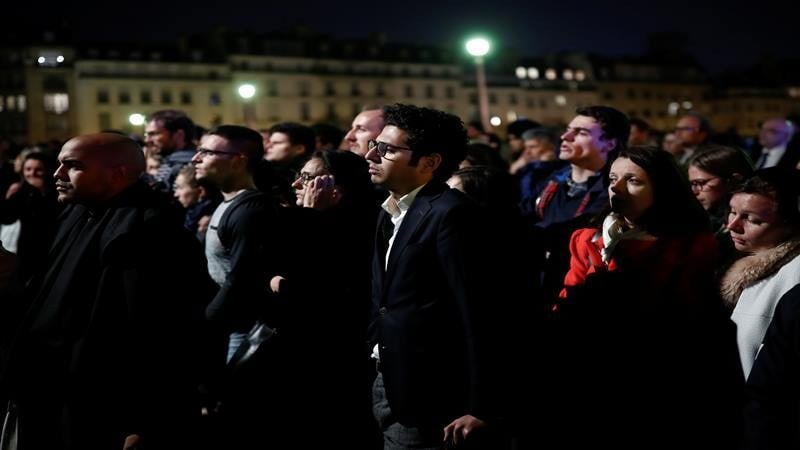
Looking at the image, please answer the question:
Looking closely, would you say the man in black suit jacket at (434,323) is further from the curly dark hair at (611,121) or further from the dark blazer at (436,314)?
the curly dark hair at (611,121)

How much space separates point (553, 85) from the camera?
91.2 meters

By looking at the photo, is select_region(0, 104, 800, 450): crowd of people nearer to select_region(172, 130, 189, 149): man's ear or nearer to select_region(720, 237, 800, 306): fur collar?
select_region(720, 237, 800, 306): fur collar

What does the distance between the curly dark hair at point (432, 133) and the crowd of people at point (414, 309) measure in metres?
0.01

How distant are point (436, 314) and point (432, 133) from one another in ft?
3.13

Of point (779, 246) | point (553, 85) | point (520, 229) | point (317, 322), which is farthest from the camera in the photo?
point (553, 85)

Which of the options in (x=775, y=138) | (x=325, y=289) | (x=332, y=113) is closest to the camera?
(x=325, y=289)

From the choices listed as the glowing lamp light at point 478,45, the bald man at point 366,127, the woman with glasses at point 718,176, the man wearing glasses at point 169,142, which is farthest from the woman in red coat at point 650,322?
the glowing lamp light at point 478,45

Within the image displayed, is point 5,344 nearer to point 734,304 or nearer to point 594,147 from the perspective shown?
point 734,304

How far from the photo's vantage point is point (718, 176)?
5.37 meters

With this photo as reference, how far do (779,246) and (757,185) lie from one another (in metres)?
0.32

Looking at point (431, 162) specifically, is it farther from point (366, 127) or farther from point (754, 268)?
point (366, 127)

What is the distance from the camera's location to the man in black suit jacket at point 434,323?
3461mm

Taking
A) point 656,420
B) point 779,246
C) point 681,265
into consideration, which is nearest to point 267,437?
point 656,420

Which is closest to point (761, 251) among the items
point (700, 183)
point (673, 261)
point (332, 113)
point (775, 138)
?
point (673, 261)
